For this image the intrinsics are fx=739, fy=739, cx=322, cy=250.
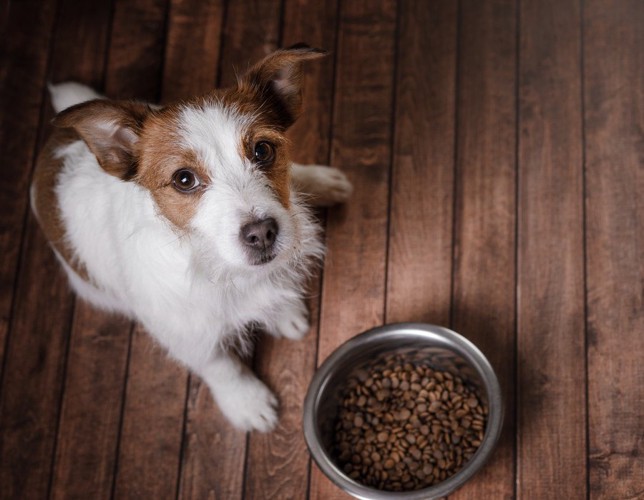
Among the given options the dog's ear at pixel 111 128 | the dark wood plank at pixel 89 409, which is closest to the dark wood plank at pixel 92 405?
the dark wood plank at pixel 89 409

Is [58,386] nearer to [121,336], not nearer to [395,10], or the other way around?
[121,336]

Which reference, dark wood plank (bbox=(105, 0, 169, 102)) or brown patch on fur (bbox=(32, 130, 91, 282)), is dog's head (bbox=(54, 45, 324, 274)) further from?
dark wood plank (bbox=(105, 0, 169, 102))

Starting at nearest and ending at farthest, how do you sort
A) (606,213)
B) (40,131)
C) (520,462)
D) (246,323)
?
1. (246,323)
2. (520,462)
3. (606,213)
4. (40,131)

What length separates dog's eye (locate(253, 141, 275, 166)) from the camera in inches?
76.2

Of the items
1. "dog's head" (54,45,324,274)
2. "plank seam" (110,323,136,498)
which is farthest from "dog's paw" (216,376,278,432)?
"dog's head" (54,45,324,274)

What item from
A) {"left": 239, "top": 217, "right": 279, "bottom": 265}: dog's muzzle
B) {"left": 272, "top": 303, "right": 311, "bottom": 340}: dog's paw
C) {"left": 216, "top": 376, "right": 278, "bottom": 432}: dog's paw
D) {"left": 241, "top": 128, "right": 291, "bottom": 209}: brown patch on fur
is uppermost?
{"left": 241, "top": 128, "right": 291, "bottom": 209}: brown patch on fur

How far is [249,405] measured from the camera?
8.27 ft

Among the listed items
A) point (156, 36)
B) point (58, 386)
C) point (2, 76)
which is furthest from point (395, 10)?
point (58, 386)

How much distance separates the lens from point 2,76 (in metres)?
3.00

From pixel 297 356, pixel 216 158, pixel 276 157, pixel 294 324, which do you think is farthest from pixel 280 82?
pixel 297 356

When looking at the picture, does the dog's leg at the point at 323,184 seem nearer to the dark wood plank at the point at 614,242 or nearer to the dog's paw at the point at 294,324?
the dog's paw at the point at 294,324

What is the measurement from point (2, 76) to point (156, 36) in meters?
0.64

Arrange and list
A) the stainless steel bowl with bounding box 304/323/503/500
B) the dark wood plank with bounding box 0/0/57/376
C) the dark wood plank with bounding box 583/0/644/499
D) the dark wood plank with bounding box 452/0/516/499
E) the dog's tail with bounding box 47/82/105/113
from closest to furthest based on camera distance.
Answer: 1. the stainless steel bowl with bounding box 304/323/503/500
2. the dark wood plank with bounding box 583/0/644/499
3. the dark wood plank with bounding box 452/0/516/499
4. the dog's tail with bounding box 47/82/105/113
5. the dark wood plank with bounding box 0/0/57/376

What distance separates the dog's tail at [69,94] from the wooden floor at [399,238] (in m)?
0.23
